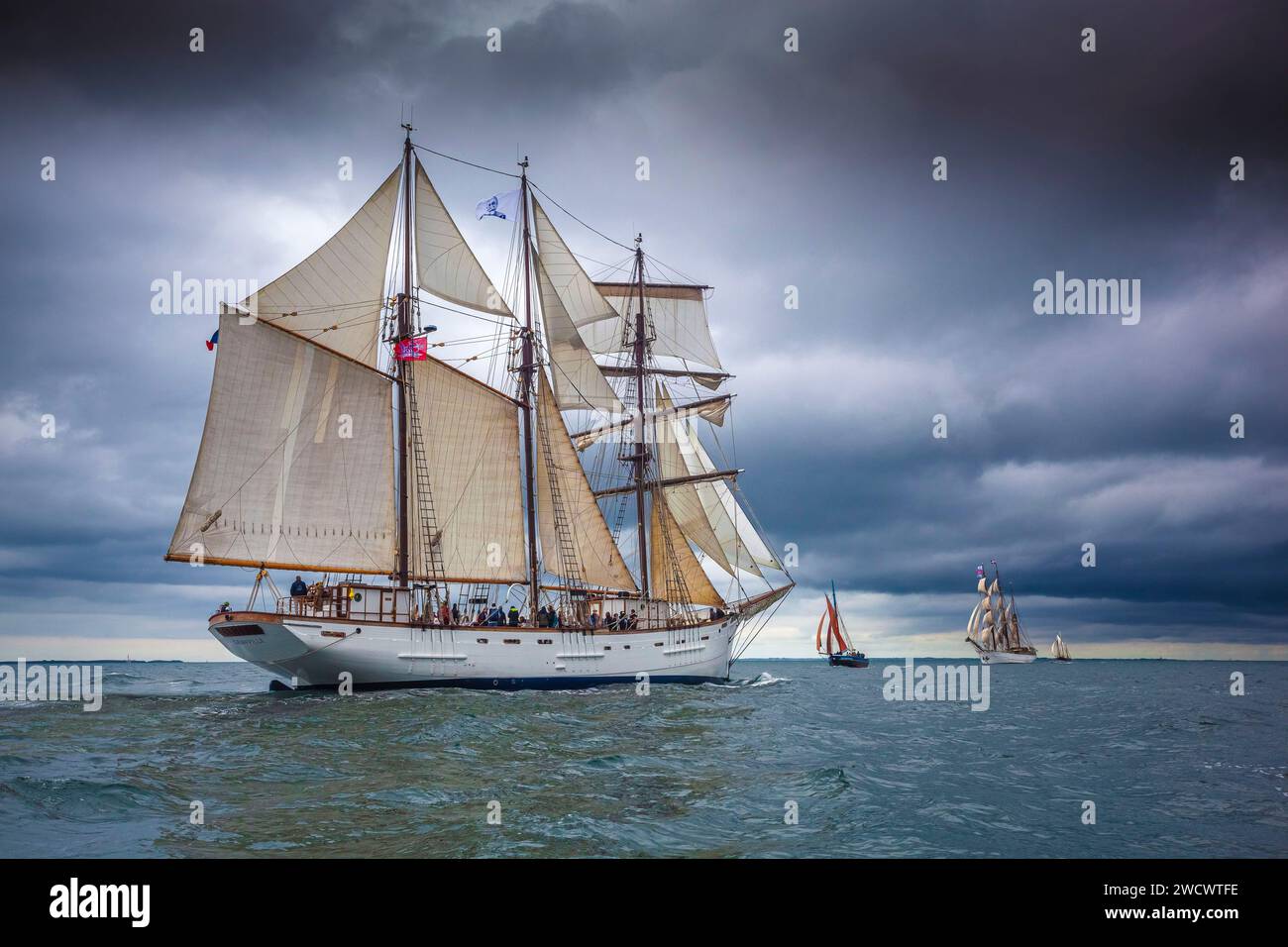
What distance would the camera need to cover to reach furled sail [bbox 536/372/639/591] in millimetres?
56844

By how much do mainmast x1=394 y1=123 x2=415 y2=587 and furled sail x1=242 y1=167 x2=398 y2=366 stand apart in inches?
52.0

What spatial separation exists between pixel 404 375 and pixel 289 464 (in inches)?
377

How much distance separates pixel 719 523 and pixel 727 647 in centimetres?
1137

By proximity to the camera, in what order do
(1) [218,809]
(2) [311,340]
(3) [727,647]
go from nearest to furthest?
1. (1) [218,809]
2. (2) [311,340]
3. (3) [727,647]

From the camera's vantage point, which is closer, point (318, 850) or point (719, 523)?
point (318, 850)

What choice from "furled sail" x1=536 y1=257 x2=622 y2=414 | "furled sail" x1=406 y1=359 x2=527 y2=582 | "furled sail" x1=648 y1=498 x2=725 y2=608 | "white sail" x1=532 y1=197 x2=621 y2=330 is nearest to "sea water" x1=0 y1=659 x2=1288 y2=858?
"furled sail" x1=406 y1=359 x2=527 y2=582

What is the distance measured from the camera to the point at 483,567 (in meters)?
52.8

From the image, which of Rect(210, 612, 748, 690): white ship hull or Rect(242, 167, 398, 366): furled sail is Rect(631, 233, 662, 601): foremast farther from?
Rect(242, 167, 398, 366): furled sail

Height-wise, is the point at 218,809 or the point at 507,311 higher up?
the point at 507,311

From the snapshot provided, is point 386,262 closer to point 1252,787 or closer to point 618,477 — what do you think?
point 618,477

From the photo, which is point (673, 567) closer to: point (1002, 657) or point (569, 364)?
point (569, 364)
